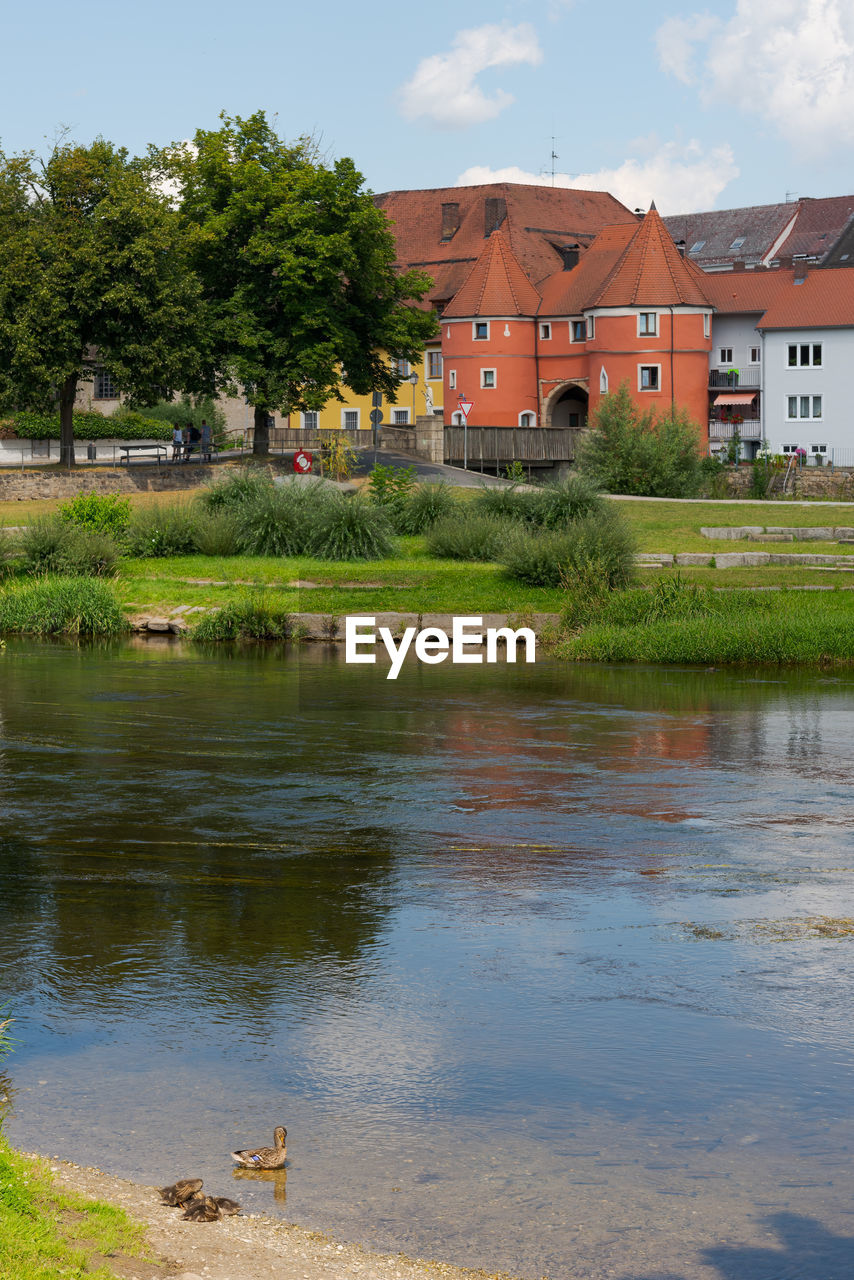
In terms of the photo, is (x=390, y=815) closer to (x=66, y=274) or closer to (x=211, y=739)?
(x=211, y=739)

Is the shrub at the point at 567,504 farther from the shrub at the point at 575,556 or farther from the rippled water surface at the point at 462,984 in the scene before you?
the rippled water surface at the point at 462,984

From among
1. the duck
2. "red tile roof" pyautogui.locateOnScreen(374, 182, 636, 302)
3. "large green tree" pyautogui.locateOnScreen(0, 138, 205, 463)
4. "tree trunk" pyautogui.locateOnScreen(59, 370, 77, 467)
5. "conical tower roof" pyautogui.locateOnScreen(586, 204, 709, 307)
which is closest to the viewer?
the duck

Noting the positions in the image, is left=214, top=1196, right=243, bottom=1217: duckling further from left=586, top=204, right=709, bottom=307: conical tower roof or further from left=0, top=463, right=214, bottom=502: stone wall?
left=586, top=204, right=709, bottom=307: conical tower roof

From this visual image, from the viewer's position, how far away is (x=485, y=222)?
92625mm

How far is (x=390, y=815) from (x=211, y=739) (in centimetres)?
452

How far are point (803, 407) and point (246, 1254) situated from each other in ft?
252

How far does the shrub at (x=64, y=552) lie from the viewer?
32.4 metres

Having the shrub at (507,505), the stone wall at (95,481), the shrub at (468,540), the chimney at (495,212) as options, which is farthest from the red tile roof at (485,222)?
the shrub at (468,540)

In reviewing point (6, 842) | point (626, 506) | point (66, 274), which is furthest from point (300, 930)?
point (66, 274)

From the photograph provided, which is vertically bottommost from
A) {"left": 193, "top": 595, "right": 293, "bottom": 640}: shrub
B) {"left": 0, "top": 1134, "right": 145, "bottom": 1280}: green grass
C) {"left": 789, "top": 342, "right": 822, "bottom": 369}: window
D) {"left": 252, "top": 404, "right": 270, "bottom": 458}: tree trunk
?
{"left": 0, "top": 1134, "right": 145, "bottom": 1280}: green grass

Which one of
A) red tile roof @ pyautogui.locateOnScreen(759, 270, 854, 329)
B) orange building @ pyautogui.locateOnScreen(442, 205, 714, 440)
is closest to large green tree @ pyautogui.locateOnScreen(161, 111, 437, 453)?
orange building @ pyautogui.locateOnScreen(442, 205, 714, 440)

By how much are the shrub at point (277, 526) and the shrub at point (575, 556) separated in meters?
6.41

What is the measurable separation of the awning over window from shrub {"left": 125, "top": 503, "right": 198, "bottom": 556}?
48.7 m

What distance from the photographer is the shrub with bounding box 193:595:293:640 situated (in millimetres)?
28484
